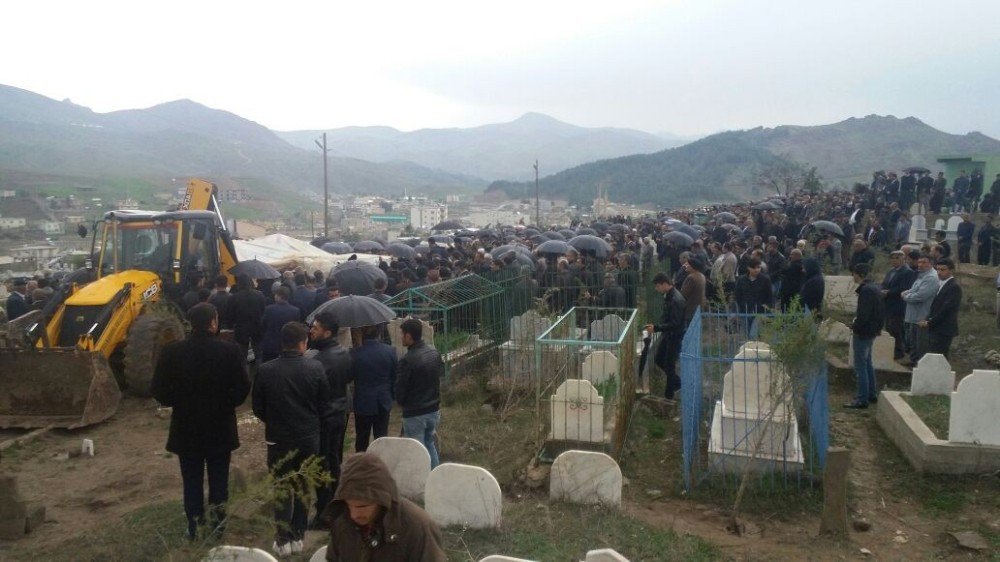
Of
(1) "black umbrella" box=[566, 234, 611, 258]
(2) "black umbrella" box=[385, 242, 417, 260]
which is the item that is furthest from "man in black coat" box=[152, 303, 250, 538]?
(2) "black umbrella" box=[385, 242, 417, 260]

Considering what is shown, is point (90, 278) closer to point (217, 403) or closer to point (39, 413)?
point (39, 413)

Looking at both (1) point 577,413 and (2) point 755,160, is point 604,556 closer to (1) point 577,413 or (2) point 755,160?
(1) point 577,413

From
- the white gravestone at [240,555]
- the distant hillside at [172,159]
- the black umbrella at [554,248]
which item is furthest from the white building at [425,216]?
the white gravestone at [240,555]

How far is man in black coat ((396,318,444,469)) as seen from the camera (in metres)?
6.04

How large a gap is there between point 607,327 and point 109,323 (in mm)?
6702

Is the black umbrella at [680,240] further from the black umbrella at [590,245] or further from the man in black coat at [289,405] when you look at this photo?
the man in black coat at [289,405]

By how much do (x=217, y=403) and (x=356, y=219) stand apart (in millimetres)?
82524

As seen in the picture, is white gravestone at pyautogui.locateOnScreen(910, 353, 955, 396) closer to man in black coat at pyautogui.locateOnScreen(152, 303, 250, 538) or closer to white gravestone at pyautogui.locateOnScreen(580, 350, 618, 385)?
white gravestone at pyautogui.locateOnScreen(580, 350, 618, 385)

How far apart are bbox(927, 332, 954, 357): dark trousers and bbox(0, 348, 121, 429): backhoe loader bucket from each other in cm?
992

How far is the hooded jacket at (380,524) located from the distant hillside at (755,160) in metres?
86.8

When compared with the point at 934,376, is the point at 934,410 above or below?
below

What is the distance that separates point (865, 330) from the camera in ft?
26.1

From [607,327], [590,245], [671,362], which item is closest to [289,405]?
[671,362]

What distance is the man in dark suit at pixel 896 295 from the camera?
940cm
